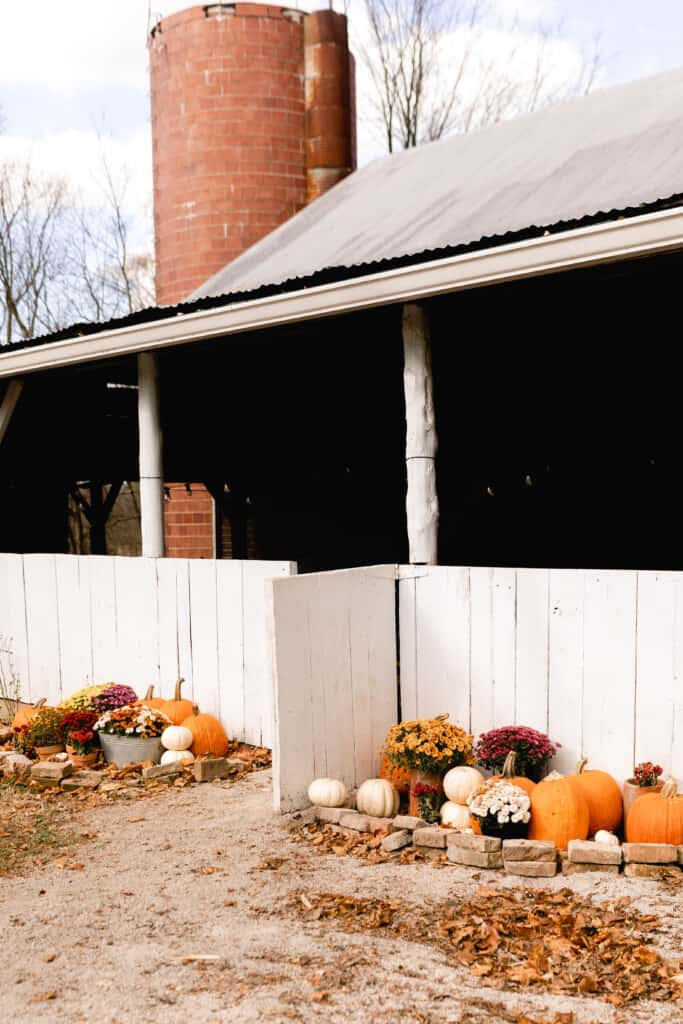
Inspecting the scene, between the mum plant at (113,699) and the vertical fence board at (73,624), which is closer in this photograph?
the mum plant at (113,699)

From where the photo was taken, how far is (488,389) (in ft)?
35.5

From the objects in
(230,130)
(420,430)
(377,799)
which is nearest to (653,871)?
(377,799)

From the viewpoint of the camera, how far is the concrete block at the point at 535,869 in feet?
16.1

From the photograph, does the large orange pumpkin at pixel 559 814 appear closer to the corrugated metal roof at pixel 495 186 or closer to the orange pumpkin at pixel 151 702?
the orange pumpkin at pixel 151 702

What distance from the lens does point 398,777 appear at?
6.17 meters

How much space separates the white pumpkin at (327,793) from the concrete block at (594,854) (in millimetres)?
1430

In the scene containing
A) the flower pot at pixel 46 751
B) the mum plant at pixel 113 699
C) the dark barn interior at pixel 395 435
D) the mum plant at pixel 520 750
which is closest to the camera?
the mum plant at pixel 520 750

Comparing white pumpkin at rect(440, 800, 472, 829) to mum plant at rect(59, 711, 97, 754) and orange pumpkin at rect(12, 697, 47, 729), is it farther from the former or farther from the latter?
orange pumpkin at rect(12, 697, 47, 729)

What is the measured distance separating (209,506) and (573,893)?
11.1 meters

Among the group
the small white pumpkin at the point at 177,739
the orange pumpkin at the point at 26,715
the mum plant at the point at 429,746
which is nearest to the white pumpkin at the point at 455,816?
the mum plant at the point at 429,746

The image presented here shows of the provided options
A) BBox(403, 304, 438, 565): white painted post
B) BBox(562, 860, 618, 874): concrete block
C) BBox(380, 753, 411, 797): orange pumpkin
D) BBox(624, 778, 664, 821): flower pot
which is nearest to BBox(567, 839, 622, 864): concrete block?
BBox(562, 860, 618, 874): concrete block

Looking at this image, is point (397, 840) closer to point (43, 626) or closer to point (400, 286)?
point (400, 286)

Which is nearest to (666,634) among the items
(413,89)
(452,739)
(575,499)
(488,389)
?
(452,739)

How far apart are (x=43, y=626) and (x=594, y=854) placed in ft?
18.7
